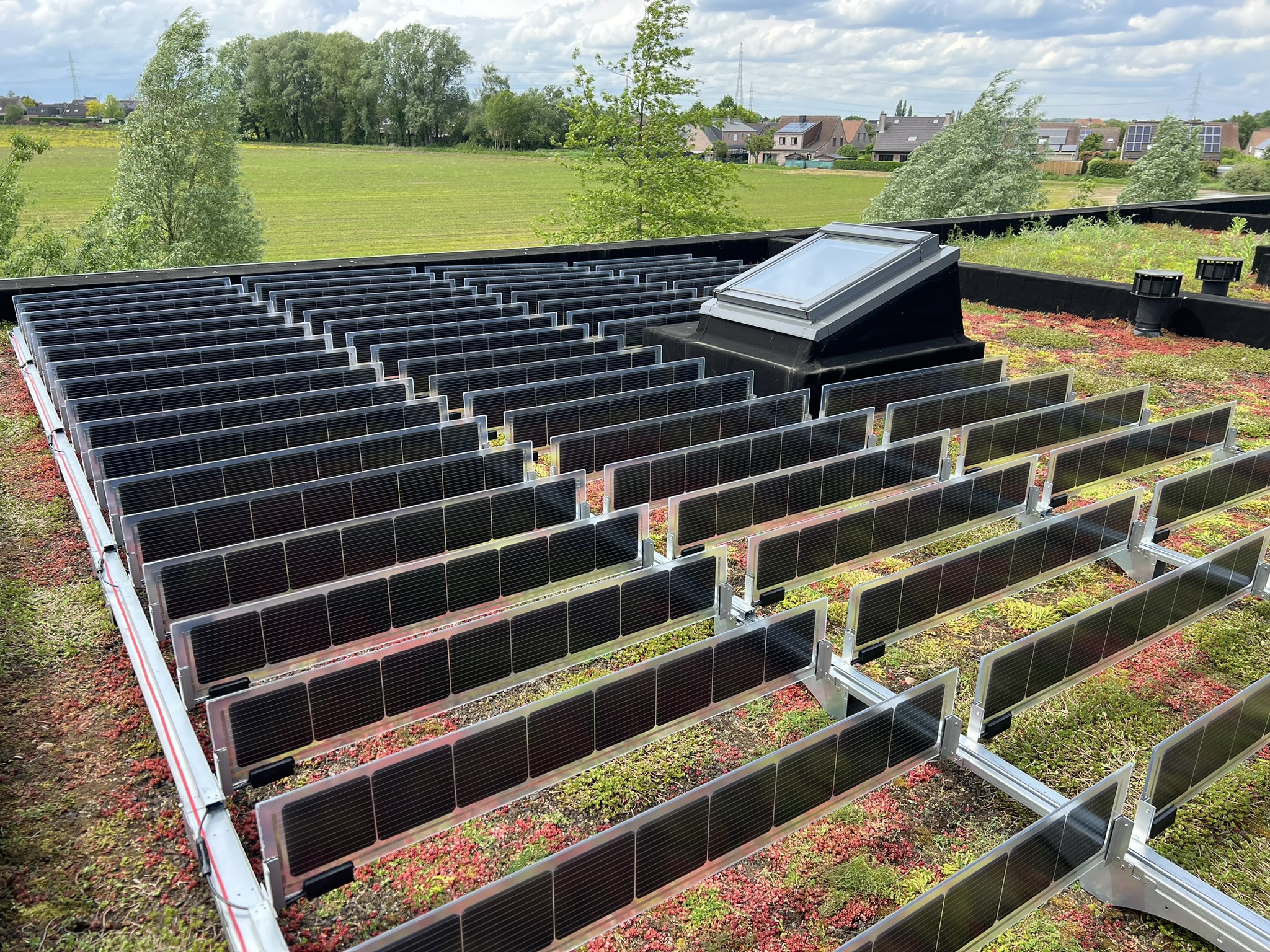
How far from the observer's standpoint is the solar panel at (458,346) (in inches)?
420

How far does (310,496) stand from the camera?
6738 mm

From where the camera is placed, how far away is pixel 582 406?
9.04 meters

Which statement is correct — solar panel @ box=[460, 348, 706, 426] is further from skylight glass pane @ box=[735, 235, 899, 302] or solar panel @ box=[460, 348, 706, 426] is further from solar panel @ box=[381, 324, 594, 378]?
skylight glass pane @ box=[735, 235, 899, 302]

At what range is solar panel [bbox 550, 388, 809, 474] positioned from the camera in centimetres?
814

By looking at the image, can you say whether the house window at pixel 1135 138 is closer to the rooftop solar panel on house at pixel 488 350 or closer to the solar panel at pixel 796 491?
the rooftop solar panel on house at pixel 488 350

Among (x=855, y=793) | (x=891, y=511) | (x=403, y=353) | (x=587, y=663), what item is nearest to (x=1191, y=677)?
(x=891, y=511)

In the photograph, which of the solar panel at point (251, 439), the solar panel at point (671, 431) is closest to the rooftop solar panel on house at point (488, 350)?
the solar panel at point (251, 439)

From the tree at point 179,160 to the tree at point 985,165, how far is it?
29.3 metres

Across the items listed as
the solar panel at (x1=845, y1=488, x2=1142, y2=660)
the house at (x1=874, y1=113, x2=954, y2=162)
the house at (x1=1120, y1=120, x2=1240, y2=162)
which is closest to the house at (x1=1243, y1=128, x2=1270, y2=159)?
the house at (x1=1120, y1=120, x2=1240, y2=162)

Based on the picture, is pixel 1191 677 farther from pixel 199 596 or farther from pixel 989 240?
pixel 989 240

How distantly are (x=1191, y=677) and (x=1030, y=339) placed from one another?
11006 mm

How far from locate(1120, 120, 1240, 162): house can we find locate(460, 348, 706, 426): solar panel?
139 m

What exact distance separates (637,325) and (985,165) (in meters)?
33.8

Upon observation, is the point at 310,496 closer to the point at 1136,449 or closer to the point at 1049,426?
the point at 1049,426
